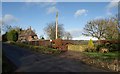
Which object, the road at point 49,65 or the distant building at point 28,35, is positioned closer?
the road at point 49,65

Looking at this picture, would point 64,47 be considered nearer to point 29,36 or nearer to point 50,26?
point 50,26

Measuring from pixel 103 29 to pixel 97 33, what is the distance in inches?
117

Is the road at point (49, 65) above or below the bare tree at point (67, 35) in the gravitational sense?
below

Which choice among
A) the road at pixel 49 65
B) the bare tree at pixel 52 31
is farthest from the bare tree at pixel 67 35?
the road at pixel 49 65

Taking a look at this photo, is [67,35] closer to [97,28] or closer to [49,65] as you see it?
[97,28]

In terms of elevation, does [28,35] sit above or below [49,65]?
above

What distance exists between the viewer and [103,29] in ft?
237

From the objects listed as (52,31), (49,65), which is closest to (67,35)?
(52,31)

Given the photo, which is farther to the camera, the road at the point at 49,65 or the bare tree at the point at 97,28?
the bare tree at the point at 97,28

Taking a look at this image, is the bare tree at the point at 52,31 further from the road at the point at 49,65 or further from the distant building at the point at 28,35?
the road at the point at 49,65

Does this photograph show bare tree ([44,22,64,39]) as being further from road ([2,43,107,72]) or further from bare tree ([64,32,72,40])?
road ([2,43,107,72])

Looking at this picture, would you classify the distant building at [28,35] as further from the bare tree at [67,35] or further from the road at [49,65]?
the road at [49,65]

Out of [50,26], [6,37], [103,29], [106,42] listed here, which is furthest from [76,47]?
[50,26]

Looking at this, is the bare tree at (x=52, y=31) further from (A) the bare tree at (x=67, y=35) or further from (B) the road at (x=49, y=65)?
(B) the road at (x=49, y=65)
